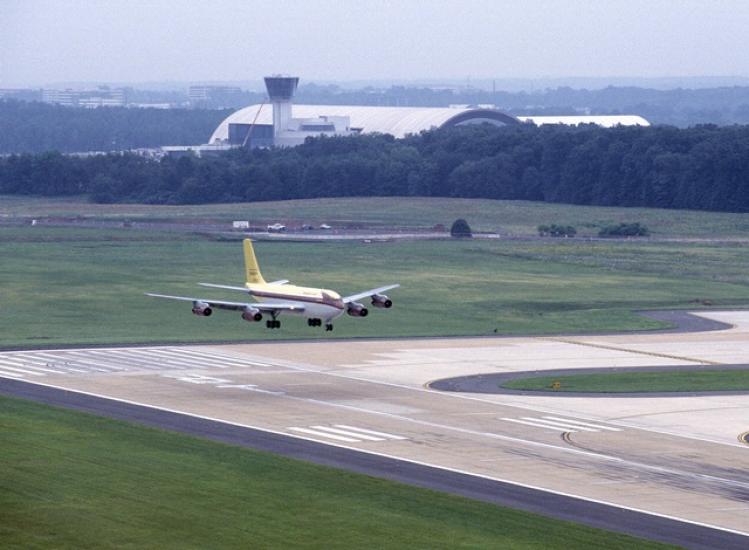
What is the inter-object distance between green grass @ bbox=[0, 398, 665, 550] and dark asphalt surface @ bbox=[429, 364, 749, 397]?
3190 centimetres

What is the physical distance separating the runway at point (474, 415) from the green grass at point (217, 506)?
351 centimetres

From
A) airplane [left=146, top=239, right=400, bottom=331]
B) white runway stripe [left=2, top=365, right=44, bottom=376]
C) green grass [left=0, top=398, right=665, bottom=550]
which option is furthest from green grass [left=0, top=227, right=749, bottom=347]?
green grass [left=0, top=398, right=665, bottom=550]

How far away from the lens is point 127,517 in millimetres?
64938

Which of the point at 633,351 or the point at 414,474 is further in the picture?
the point at 633,351

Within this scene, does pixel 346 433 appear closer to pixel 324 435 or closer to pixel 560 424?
pixel 324 435

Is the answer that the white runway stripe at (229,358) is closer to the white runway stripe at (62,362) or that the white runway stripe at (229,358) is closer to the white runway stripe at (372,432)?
the white runway stripe at (62,362)

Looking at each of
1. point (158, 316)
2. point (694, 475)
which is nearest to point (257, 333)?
point (158, 316)

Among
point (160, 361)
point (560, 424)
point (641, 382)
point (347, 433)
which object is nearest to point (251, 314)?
point (160, 361)

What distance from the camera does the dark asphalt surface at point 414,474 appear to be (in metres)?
67.6

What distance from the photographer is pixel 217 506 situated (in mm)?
68562

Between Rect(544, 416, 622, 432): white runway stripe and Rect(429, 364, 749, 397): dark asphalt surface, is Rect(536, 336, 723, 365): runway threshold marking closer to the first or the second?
Rect(429, 364, 749, 397): dark asphalt surface

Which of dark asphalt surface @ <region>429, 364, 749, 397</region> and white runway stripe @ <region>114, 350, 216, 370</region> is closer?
dark asphalt surface @ <region>429, 364, 749, 397</region>

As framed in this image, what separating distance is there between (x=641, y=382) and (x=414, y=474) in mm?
41529

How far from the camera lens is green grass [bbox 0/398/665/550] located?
62594 mm
